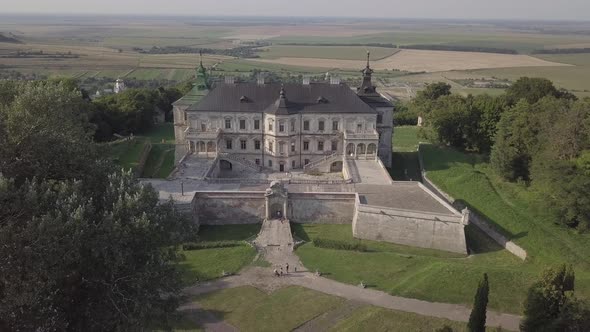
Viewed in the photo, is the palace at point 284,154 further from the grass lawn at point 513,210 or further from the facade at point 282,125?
the grass lawn at point 513,210

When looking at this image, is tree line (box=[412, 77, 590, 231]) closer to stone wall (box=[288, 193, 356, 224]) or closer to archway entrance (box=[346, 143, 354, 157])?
archway entrance (box=[346, 143, 354, 157])

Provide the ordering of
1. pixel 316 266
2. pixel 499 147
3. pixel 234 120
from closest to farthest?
pixel 316 266 → pixel 499 147 → pixel 234 120

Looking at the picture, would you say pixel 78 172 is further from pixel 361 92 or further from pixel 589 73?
pixel 589 73

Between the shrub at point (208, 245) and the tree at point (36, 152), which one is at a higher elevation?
the tree at point (36, 152)

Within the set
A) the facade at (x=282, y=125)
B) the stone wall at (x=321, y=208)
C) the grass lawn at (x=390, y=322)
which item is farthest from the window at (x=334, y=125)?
the grass lawn at (x=390, y=322)

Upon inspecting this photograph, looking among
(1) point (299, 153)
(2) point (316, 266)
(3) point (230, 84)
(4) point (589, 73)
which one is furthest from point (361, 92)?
(4) point (589, 73)

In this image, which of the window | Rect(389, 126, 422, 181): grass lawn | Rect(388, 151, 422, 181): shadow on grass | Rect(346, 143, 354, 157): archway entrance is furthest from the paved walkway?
Rect(389, 126, 422, 181): grass lawn
